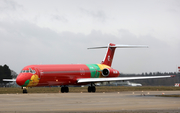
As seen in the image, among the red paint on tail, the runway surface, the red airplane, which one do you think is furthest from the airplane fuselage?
the runway surface

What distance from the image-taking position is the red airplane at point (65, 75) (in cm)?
Answer: 4181

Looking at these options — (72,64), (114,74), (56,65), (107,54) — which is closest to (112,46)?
(107,54)

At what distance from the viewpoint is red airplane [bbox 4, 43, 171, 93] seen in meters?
41.8

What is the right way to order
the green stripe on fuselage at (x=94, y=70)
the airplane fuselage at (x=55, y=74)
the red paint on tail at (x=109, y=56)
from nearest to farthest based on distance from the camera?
the airplane fuselage at (x=55, y=74) → the green stripe on fuselage at (x=94, y=70) → the red paint on tail at (x=109, y=56)

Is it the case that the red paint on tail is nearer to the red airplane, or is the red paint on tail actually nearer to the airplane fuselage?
the red airplane

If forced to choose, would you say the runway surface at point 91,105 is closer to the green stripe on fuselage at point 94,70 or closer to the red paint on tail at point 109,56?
the green stripe on fuselage at point 94,70

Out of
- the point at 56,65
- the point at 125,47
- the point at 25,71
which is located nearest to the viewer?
the point at 25,71

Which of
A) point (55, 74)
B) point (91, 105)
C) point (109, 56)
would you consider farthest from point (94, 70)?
point (91, 105)

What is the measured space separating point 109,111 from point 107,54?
38399mm

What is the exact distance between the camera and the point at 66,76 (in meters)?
45.8

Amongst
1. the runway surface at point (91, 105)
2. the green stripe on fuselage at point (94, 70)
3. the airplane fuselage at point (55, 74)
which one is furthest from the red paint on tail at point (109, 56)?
the runway surface at point (91, 105)

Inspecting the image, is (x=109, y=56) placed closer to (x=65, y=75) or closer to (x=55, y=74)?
(x=65, y=75)

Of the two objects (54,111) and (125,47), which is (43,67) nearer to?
(125,47)

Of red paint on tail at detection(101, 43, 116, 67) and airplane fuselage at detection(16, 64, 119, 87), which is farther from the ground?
red paint on tail at detection(101, 43, 116, 67)
